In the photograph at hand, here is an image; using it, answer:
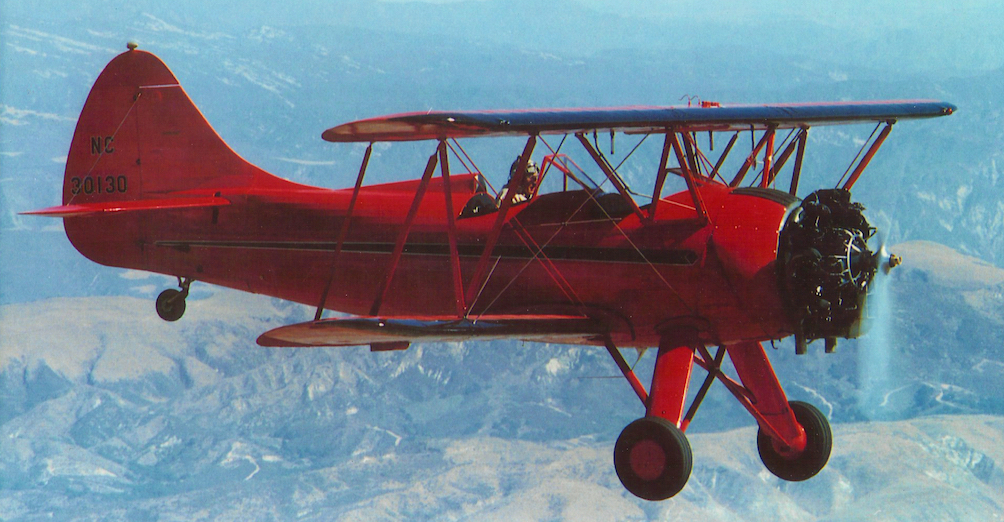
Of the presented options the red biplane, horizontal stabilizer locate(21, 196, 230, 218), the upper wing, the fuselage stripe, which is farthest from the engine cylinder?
horizontal stabilizer locate(21, 196, 230, 218)

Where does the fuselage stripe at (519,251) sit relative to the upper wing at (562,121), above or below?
below

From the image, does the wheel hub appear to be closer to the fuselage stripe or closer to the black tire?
the fuselage stripe

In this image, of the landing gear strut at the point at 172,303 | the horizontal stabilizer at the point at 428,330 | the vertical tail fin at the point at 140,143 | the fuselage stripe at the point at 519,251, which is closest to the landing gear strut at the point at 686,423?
the horizontal stabilizer at the point at 428,330

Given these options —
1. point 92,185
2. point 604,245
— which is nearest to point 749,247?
point 604,245

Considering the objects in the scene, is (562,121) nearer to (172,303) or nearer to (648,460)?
(648,460)

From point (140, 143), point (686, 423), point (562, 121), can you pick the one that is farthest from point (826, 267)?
point (140, 143)

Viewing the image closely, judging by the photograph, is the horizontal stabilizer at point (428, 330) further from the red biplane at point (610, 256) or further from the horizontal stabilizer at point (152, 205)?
the horizontal stabilizer at point (152, 205)

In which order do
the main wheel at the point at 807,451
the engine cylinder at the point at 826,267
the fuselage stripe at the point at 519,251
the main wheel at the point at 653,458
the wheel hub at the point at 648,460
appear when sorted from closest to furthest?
1. the main wheel at the point at 653,458
2. the wheel hub at the point at 648,460
3. the engine cylinder at the point at 826,267
4. the fuselage stripe at the point at 519,251
5. the main wheel at the point at 807,451
